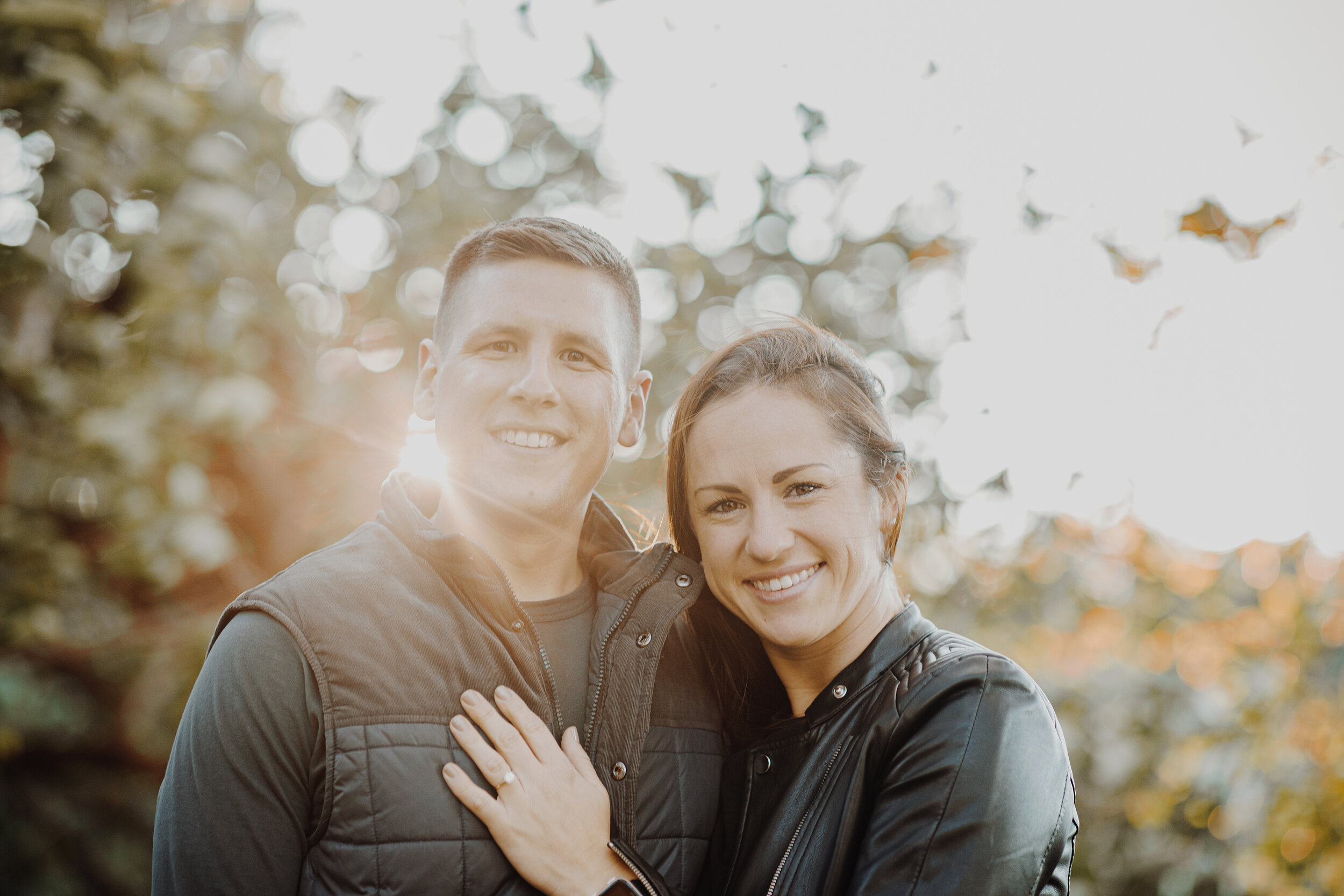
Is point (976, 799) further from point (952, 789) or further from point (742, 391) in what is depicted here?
point (742, 391)

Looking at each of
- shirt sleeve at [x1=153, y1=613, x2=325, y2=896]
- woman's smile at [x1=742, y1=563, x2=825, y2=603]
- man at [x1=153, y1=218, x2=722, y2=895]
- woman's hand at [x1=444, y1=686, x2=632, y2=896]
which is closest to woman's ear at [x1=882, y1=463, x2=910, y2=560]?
woman's smile at [x1=742, y1=563, x2=825, y2=603]

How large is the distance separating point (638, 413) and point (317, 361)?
2266 millimetres

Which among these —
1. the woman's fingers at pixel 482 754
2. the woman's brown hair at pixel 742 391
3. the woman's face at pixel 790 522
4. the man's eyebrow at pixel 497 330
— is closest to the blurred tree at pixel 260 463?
the woman's brown hair at pixel 742 391

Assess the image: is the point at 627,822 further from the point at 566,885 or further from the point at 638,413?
the point at 638,413

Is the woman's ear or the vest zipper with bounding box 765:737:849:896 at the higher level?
the woman's ear

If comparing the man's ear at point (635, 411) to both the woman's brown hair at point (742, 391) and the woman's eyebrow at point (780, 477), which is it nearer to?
the woman's brown hair at point (742, 391)

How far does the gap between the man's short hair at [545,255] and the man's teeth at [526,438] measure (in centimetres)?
32

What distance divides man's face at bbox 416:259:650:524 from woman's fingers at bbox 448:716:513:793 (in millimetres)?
513

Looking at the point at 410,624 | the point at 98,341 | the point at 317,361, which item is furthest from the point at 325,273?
the point at 410,624

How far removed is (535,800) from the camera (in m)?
1.57

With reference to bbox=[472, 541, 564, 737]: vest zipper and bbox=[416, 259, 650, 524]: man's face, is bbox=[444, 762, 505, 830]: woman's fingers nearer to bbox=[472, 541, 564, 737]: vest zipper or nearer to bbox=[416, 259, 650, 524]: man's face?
bbox=[472, 541, 564, 737]: vest zipper

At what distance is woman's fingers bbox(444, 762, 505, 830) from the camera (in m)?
1.53

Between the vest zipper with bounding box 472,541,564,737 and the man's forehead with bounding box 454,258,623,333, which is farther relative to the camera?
the man's forehead with bounding box 454,258,623,333

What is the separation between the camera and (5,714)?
9.80 feet
